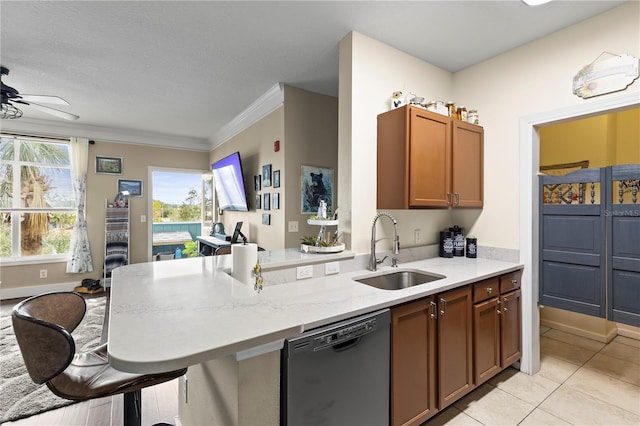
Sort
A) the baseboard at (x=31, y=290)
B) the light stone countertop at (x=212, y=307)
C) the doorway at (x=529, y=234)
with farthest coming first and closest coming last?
the baseboard at (x=31, y=290)
the doorway at (x=529, y=234)
the light stone countertop at (x=212, y=307)

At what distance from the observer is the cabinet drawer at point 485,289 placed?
2.06m

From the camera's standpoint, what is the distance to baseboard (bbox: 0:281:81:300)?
4441mm

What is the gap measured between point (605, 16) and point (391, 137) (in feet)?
5.46

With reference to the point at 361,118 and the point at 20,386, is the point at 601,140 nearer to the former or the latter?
the point at 361,118

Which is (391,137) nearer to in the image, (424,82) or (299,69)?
(424,82)

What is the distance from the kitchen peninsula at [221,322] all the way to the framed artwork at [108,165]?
4.23 metres

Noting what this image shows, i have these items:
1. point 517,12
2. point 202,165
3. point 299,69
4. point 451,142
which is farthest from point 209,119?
point 517,12

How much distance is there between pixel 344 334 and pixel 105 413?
1899 millimetres

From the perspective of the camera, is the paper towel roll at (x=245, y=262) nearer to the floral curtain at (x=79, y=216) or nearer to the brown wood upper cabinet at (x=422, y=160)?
the brown wood upper cabinet at (x=422, y=160)

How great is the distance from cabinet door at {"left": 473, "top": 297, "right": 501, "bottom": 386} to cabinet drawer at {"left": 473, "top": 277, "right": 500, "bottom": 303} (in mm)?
38

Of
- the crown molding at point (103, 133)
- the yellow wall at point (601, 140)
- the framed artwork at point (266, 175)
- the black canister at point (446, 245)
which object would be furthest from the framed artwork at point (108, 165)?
the yellow wall at point (601, 140)

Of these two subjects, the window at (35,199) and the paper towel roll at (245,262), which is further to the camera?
the window at (35,199)

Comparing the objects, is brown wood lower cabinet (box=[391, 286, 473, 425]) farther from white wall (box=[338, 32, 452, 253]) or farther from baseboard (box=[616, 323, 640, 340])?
baseboard (box=[616, 323, 640, 340])

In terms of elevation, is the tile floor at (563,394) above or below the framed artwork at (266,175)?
below
